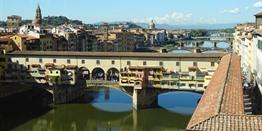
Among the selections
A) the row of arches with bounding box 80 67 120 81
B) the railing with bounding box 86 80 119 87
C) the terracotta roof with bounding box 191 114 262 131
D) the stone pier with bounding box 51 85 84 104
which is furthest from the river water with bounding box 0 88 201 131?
the terracotta roof with bounding box 191 114 262 131

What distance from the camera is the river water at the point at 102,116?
29453mm

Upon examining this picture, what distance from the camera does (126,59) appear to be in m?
38.4

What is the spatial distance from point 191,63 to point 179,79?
10.3ft

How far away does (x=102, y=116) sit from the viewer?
32562 millimetres

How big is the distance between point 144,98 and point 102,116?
380cm

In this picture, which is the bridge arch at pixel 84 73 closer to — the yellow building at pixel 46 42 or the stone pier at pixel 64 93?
the stone pier at pixel 64 93

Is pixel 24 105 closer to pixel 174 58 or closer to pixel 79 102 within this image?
pixel 79 102

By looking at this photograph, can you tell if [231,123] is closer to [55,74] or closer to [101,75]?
[55,74]

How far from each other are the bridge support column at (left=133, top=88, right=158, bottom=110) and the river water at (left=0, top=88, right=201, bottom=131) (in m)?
0.53

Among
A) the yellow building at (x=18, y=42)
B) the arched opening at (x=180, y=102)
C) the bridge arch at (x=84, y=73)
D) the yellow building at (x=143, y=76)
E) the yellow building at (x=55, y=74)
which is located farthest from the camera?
the yellow building at (x=18, y=42)

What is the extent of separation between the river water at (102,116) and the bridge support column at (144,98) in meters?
0.53

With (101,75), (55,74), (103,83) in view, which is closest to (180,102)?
(103,83)

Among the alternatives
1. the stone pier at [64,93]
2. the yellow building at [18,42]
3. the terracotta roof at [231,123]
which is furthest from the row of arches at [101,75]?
the terracotta roof at [231,123]

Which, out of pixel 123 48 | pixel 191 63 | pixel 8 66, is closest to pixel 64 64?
pixel 8 66
